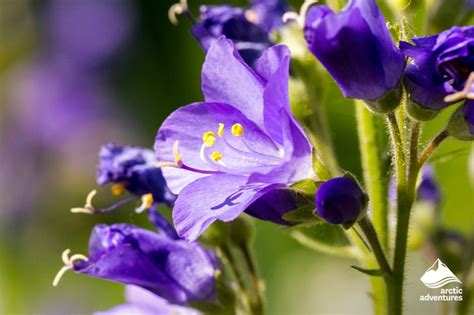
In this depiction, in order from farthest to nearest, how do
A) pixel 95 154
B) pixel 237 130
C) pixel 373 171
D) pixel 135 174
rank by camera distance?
1. pixel 95 154
2. pixel 135 174
3. pixel 373 171
4. pixel 237 130

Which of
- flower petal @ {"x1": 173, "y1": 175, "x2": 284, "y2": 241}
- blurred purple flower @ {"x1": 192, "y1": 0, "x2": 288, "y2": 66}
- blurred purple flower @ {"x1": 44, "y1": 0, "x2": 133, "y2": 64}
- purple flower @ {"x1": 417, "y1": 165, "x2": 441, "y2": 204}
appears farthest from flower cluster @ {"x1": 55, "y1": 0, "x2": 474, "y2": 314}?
blurred purple flower @ {"x1": 44, "y1": 0, "x2": 133, "y2": 64}

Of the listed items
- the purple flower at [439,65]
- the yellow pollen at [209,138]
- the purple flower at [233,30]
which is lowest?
the yellow pollen at [209,138]

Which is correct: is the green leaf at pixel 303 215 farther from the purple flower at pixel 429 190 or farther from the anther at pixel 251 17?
the purple flower at pixel 429 190

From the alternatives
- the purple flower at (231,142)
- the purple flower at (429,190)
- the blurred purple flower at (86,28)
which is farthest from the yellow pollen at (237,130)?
the blurred purple flower at (86,28)

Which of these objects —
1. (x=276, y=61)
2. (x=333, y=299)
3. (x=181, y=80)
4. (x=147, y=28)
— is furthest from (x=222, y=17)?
(x=147, y=28)

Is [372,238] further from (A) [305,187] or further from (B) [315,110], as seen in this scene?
(B) [315,110]

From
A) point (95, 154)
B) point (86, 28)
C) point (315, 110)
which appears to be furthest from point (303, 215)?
point (86, 28)
